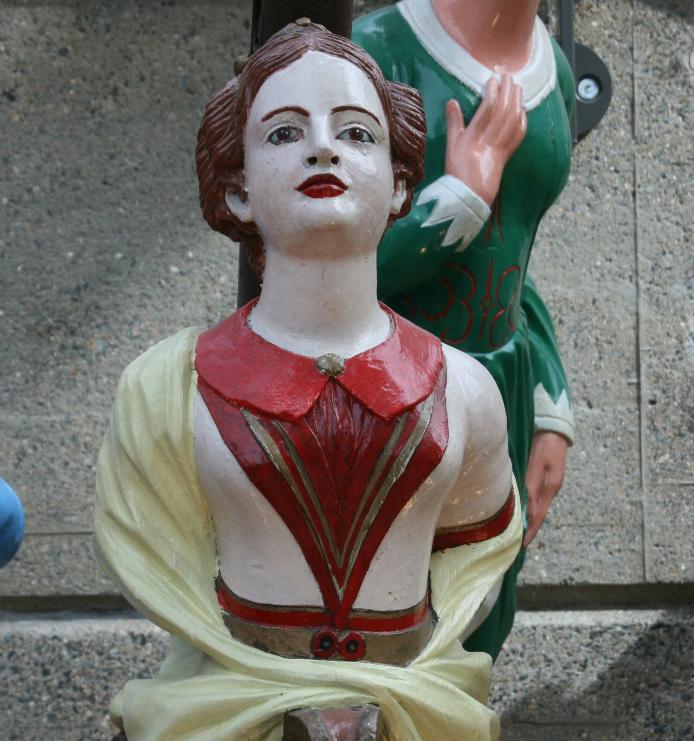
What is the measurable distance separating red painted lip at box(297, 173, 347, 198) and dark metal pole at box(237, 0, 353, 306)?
0.15 meters

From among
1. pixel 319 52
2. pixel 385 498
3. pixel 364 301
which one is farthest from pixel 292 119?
pixel 385 498

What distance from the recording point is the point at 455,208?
167 cm

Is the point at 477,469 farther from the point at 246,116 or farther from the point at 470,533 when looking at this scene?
the point at 246,116

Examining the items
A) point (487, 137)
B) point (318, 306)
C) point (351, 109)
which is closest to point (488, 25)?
point (487, 137)

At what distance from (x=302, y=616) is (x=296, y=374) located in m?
0.21

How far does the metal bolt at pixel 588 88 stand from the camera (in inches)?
89.1

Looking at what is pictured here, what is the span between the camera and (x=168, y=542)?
1.42 metres

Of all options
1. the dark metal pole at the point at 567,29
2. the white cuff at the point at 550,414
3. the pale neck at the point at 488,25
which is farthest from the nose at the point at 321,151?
the dark metal pole at the point at 567,29

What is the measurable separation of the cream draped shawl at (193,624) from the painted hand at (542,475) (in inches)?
13.4

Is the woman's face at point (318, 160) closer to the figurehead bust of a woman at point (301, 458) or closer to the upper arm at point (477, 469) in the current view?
the figurehead bust of a woman at point (301, 458)

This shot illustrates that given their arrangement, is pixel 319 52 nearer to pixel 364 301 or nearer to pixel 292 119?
pixel 292 119

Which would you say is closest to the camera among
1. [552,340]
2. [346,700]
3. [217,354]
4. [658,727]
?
[346,700]

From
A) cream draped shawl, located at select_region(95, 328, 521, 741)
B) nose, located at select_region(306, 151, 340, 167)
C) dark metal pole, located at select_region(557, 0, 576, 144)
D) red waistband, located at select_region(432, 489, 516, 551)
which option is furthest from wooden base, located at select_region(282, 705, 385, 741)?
dark metal pole, located at select_region(557, 0, 576, 144)

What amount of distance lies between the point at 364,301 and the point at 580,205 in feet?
2.95
